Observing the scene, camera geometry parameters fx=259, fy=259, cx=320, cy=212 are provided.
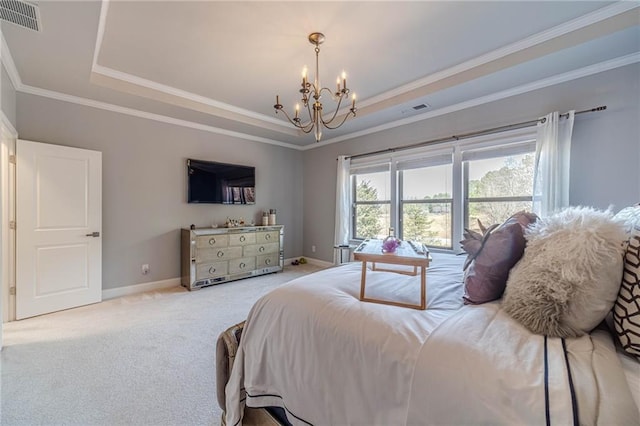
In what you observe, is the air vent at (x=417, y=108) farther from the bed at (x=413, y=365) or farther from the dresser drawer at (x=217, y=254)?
the dresser drawer at (x=217, y=254)

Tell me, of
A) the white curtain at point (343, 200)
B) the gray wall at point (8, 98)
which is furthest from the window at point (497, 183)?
the gray wall at point (8, 98)

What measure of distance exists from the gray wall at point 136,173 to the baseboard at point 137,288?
0.20 feet

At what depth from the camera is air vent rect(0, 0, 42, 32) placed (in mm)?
1766

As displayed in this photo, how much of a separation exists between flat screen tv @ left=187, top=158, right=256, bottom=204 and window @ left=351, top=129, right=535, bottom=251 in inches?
76.6

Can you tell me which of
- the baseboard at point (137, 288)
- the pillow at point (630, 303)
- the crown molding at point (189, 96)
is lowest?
the baseboard at point (137, 288)

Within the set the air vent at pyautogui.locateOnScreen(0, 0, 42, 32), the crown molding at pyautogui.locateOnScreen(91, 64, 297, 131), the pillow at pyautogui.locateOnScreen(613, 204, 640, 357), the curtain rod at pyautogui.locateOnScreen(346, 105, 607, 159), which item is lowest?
the pillow at pyautogui.locateOnScreen(613, 204, 640, 357)

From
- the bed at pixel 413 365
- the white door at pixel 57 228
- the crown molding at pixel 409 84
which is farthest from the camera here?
the white door at pixel 57 228

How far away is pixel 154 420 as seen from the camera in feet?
4.85

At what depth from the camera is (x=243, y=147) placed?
475 centimetres

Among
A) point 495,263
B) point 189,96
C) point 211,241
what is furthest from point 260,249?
point 495,263

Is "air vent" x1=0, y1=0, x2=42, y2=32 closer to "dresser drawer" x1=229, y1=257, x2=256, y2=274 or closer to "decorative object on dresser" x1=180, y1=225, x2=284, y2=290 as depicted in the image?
"decorative object on dresser" x1=180, y1=225, x2=284, y2=290

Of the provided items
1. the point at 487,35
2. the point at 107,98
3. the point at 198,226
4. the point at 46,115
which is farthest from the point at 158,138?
the point at 487,35

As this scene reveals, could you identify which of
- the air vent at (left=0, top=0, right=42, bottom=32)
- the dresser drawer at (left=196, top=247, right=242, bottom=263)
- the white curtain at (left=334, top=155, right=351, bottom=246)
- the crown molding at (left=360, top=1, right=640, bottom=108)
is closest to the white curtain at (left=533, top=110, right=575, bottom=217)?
the crown molding at (left=360, top=1, right=640, bottom=108)

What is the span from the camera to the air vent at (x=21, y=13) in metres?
1.77
